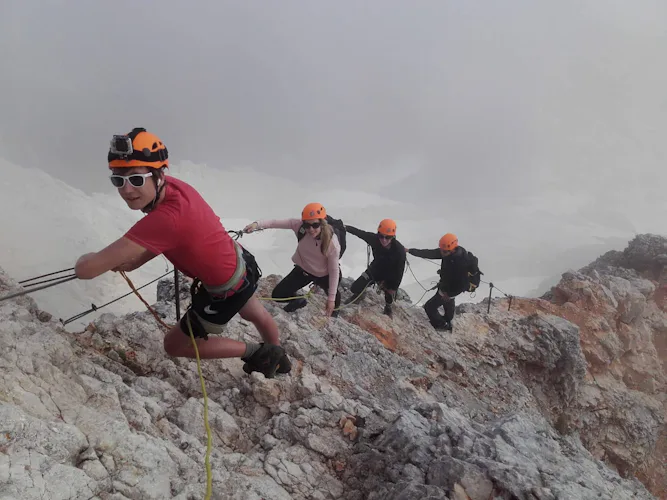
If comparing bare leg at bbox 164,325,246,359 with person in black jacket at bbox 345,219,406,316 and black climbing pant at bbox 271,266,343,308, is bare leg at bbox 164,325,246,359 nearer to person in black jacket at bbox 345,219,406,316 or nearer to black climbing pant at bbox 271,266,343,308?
black climbing pant at bbox 271,266,343,308

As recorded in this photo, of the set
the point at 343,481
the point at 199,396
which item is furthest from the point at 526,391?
the point at 199,396

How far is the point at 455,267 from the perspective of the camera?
32.2ft

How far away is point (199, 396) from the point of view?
454 cm

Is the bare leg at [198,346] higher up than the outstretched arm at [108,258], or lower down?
lower down

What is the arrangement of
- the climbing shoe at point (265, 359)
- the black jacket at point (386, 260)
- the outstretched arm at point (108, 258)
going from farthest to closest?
1. the black jacket at point (386, 260)
2. the climbing shoe at point (265, 359)
3. the outstretched arm at point (108, 258)

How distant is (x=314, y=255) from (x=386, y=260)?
2661mm

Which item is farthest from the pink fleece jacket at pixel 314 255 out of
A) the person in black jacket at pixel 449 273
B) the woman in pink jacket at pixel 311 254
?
the person in black jacket at pixel 449 273

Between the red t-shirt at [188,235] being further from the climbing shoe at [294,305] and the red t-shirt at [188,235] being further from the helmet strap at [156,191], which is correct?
the climbing shoe at [294,305]

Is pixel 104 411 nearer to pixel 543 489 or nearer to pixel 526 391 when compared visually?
pixel 543 489

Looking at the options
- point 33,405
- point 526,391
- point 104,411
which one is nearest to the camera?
point 33,405

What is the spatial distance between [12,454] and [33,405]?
655 millimetres

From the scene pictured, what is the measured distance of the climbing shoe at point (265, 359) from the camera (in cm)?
445

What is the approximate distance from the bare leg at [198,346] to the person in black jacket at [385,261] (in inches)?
198

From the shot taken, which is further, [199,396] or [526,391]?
[526,391]
